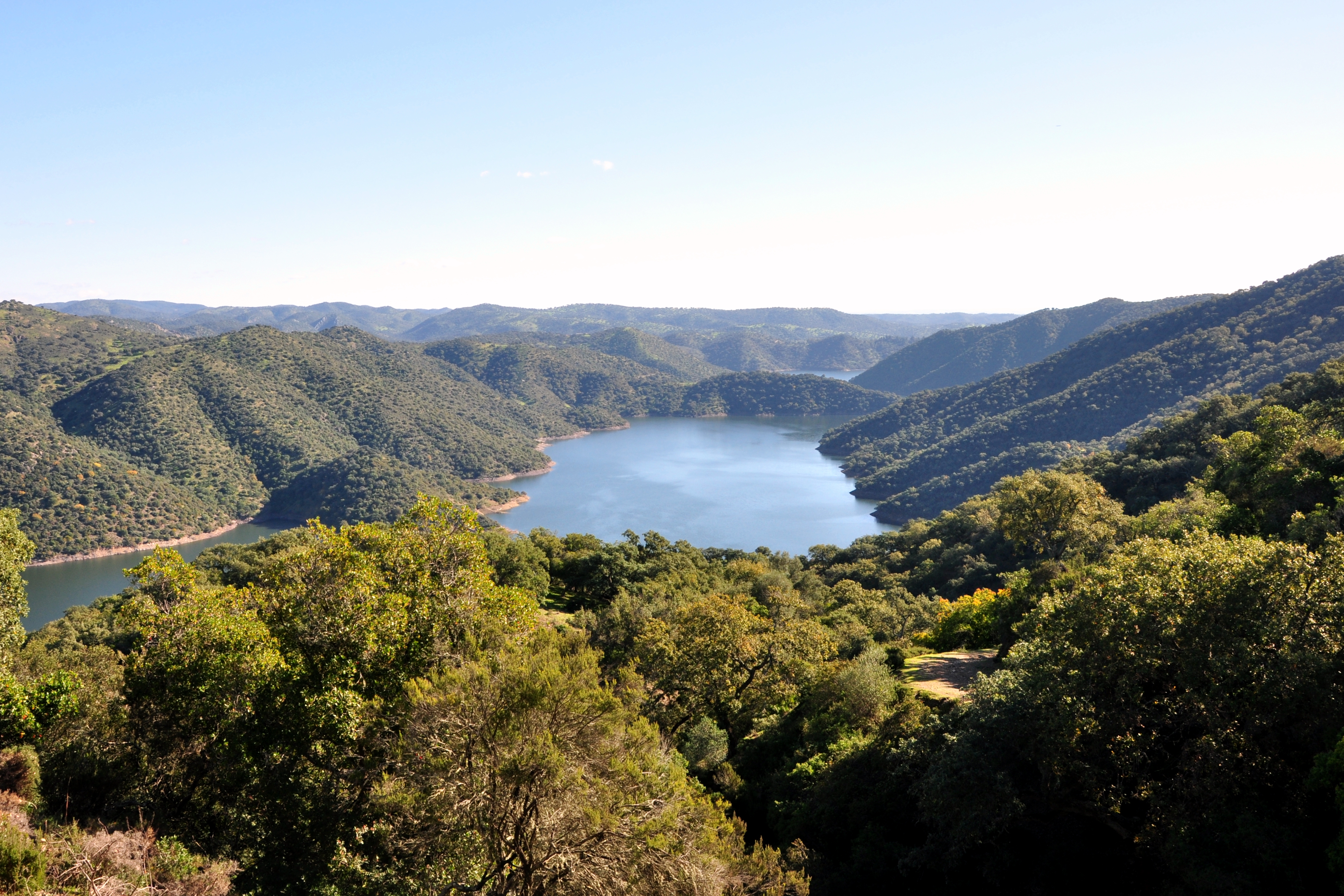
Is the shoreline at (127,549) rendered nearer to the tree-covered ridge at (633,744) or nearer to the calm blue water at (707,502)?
the calm blue water at (707,502)

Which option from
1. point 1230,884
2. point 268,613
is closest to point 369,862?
point 268,613

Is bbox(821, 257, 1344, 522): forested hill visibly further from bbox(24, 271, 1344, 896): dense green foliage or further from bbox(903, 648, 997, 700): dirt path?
bbox(24, 271, 1344, 896): dense green foliage

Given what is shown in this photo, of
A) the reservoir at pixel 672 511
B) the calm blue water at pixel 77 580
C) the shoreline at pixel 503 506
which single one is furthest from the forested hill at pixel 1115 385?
the calm blue water at pixel 77 580

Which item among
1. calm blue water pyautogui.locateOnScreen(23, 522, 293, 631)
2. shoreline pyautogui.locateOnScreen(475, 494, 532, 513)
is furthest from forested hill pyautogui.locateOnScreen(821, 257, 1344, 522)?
calm blue water pyautogui.locateOnScreen(23, 522, 293, 631)

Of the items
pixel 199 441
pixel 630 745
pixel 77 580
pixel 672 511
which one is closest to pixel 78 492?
pixel 77 580

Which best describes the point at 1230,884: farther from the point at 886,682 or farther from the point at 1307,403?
the point at 1307,403

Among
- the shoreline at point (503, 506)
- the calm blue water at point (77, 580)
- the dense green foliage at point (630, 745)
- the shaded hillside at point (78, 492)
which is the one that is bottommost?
the calm blue water at point (77, 580)
